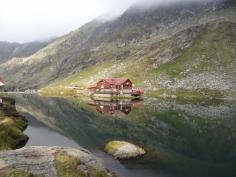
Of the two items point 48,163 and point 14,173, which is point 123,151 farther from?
point 14,173

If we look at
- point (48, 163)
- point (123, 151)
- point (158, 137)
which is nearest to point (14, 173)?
point (48, 163)

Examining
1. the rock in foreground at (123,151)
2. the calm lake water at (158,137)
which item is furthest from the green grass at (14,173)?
the rock in foreground at (123,151)

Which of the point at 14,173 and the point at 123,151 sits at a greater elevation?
the point at 14,173

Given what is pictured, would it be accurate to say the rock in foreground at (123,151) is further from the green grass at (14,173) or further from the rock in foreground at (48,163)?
the green grass at (14,173)

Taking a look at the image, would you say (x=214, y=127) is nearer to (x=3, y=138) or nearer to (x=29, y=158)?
(x=3, y=138)

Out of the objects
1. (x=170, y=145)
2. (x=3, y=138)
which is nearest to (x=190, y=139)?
A: (x=170, y=145)

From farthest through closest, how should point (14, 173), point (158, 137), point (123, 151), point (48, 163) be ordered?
point (158, 137), point (123, 151), point (48, 163), point (14, 173)

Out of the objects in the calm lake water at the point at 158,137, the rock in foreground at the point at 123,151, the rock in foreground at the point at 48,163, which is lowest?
the calm lake water at the point at 158,137

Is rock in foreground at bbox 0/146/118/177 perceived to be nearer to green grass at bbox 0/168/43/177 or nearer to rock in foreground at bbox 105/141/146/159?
green grass at bbox 0/168/43/177
